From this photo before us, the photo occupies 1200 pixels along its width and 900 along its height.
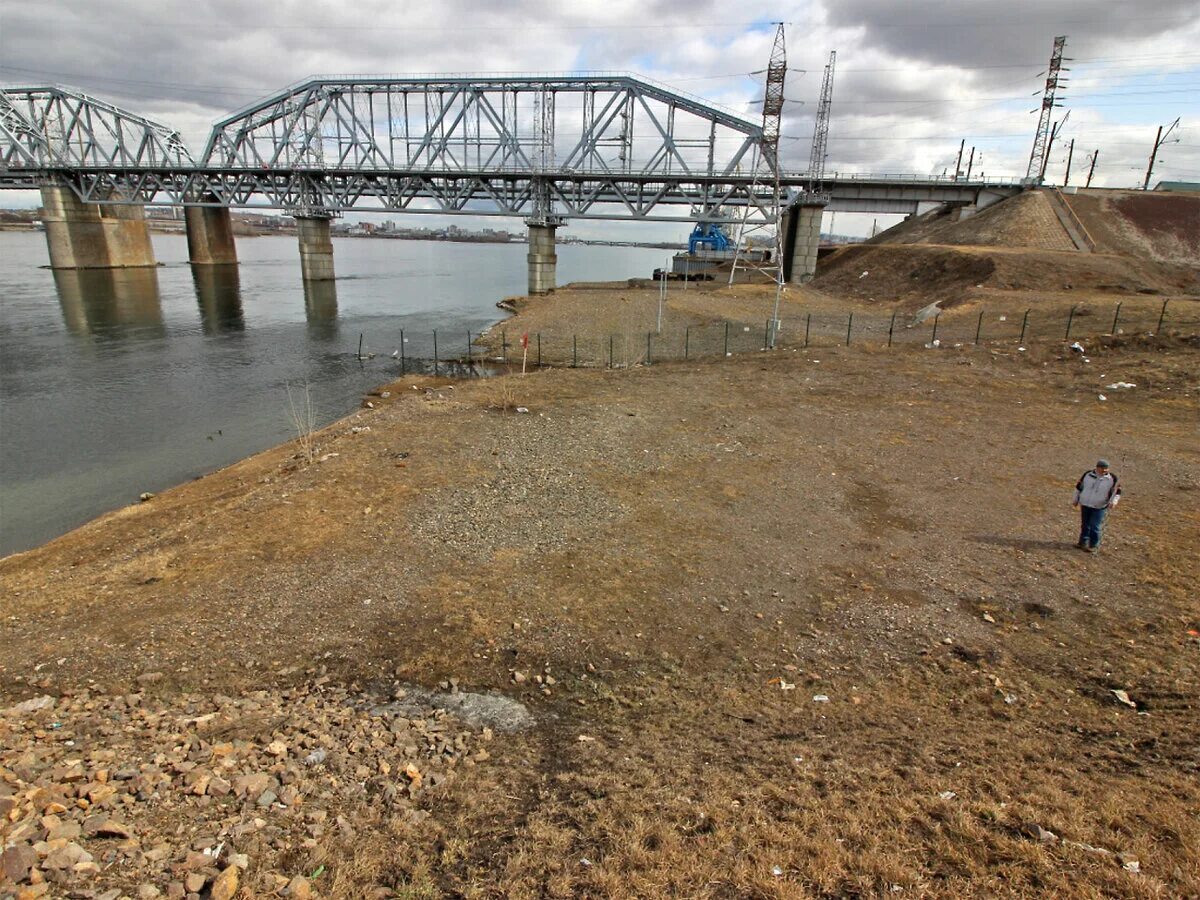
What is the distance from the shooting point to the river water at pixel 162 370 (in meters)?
20.7

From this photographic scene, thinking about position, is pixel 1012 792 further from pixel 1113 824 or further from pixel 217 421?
pixel 217 421

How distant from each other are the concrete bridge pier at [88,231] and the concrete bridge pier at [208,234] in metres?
7.29

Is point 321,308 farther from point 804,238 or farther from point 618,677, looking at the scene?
point 618,677

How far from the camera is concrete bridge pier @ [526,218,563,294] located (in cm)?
7819

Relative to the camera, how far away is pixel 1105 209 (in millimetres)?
68250

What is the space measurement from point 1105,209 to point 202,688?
8821 cm

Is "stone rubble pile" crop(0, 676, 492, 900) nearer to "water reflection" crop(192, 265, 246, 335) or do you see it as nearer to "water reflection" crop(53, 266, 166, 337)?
"water reflection" crop(192, 265, 246, 335)

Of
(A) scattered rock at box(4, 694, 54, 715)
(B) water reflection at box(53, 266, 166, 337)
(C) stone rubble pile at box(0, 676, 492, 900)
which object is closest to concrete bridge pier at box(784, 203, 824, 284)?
(B) water reflection at box(53, 266, 166, 337)

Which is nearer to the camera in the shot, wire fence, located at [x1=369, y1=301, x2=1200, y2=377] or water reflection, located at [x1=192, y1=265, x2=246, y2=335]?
wire fence, located at [x1=369, y1=301, x2=1200, y2=377]

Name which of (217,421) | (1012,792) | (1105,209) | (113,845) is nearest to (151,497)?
(217,421)

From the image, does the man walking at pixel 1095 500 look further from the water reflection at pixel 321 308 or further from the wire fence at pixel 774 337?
the water reflection at pixel 321 308

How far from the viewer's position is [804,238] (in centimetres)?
7400

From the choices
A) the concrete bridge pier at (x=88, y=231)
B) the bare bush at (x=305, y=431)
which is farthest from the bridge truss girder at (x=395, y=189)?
the bare bush at (x=305, y=431)

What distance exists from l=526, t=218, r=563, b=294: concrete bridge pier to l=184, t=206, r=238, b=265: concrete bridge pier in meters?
63.7
